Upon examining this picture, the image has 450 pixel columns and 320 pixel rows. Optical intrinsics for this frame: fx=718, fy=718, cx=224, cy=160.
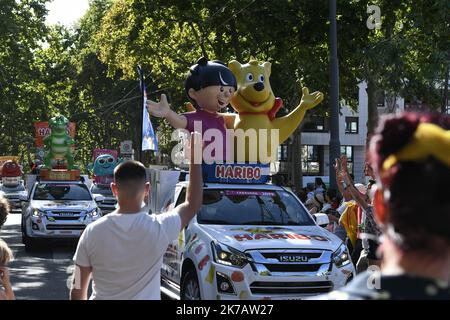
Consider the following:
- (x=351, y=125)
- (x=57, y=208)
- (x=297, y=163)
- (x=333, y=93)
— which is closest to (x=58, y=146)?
(x=57, y=208)

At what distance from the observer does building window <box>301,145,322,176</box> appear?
58750mm

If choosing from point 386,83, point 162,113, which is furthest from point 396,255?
point 386,83

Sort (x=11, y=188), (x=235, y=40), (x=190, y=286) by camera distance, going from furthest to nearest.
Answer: (x=11, y=188), (x=235, y=40), (x=190, y=286)

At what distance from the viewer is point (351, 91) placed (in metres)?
23.0

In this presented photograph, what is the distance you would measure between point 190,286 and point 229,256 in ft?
2.38

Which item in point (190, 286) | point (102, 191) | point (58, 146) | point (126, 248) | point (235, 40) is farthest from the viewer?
point (102, 191)

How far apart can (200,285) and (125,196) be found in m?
3.90

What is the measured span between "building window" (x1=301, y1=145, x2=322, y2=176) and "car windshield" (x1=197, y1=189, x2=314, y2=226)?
49866 mm

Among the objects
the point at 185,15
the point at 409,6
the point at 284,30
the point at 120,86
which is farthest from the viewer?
the point at 120,86

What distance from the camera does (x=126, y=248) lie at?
146 inches

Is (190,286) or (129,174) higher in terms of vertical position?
(129,174)

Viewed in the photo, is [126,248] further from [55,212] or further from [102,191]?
[102,191]

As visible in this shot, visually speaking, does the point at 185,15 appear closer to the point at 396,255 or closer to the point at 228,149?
the point at 228,149

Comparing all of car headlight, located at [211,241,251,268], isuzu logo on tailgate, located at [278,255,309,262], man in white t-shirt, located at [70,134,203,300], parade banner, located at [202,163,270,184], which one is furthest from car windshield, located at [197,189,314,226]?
man in white t-shirt, located at [70,134,203,300]
